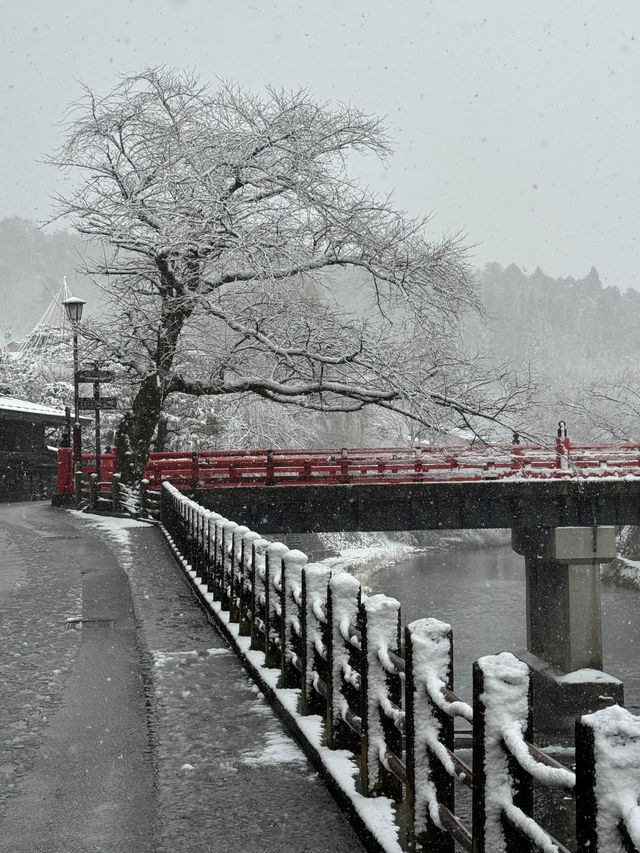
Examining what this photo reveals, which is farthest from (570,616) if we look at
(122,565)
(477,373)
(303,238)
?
(122,565)

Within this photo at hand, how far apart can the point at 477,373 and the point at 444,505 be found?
518cm

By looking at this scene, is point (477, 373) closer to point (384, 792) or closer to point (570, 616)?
point (570, 616)

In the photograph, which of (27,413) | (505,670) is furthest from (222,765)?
(27,413)

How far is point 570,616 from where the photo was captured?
27969mm

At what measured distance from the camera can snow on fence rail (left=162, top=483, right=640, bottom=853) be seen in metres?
2.53

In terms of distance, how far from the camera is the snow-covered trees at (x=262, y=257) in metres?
23.6

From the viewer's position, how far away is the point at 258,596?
8.57m

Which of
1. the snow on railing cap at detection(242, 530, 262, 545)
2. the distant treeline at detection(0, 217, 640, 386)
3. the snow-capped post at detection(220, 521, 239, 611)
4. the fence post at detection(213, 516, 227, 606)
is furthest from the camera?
the distant treeline at detection(0, 217, 640, 386)

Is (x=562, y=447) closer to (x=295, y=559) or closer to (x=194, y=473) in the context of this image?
(x=194, y=473)

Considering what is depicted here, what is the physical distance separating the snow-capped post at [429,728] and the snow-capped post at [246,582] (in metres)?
4.78

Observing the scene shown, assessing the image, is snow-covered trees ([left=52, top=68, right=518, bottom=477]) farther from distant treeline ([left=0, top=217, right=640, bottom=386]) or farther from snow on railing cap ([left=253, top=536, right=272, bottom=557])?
distant treeline ([left=0, top=217, right=640, bottom=386])

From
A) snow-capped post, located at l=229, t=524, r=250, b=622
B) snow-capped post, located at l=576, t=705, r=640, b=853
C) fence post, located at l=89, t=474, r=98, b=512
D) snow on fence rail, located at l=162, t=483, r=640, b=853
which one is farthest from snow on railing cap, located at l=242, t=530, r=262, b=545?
fence post, located at l=89, t=474, r=98, b=512

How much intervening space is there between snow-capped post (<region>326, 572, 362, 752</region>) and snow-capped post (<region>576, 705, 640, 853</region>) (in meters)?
2.79

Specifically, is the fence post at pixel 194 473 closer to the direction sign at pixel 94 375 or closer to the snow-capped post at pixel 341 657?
the direction sign at pixel 94 375
